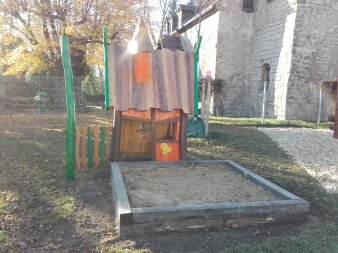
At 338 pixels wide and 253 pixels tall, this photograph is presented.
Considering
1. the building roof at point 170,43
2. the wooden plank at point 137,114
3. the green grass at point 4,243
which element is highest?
the building roof at point 170,43

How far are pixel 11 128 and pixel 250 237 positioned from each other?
32.8 feet

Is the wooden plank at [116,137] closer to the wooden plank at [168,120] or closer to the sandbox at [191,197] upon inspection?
the sandbox at [191,197]

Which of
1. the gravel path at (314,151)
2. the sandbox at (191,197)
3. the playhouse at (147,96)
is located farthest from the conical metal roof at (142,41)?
the gravel path at (314,151)

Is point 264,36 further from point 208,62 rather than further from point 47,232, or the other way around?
point 47,232

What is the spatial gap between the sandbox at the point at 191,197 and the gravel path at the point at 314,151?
5.02 feet

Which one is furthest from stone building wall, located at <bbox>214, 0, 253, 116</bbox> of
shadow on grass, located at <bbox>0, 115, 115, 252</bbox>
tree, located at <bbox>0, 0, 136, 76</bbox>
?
shadow on grass, located at <bbox>0, 115, 115, 252</bbox>

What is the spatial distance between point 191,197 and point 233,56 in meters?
17.4

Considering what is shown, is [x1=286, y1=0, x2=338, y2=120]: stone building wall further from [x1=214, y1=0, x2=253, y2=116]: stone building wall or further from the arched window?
[x1=214, y1=0, x2=253, y2=116]: stone building wall

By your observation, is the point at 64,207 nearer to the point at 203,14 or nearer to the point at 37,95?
the point at 37,95

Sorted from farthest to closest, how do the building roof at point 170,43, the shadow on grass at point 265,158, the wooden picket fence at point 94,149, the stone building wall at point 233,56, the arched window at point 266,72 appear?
the stone building wall at point 233,56, the arched window at point 266,72, the building roof at point 170,43, the wooden picket fence at point 94,149, the shadow on grass at point 265,158

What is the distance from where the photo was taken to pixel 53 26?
19016mm

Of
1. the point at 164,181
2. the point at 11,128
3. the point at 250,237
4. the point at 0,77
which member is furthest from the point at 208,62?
the point at 250,237

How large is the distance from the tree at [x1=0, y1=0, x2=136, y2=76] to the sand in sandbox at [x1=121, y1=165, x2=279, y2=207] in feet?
45.3

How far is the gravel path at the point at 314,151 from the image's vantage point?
6317 mm
